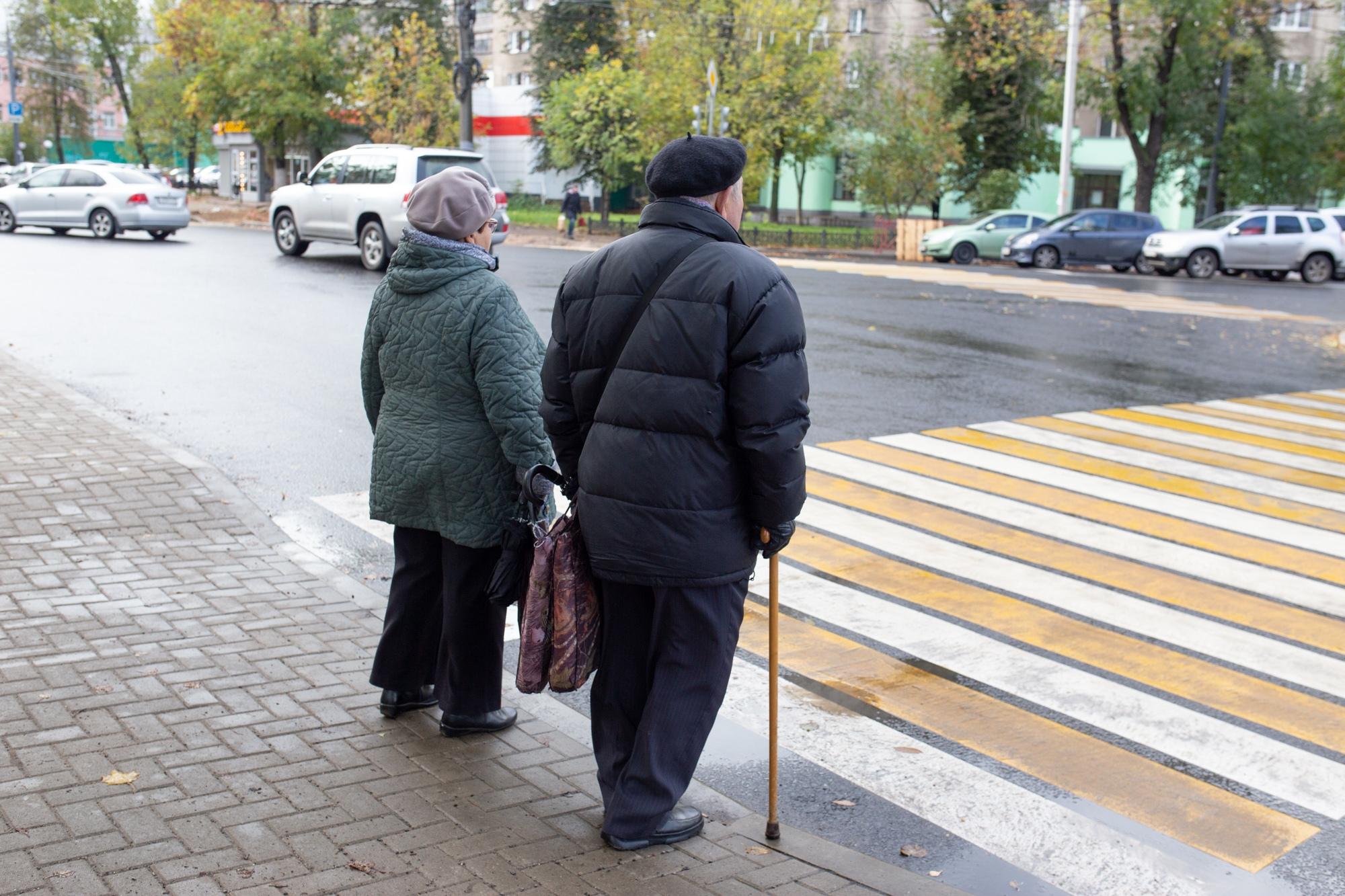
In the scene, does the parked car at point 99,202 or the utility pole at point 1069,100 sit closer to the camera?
the parked car at point 99,202

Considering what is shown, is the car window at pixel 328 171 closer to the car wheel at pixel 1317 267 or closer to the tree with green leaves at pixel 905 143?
the tree with green leaves at pixel 905 143

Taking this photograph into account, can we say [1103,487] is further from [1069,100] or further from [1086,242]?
[1069,100]

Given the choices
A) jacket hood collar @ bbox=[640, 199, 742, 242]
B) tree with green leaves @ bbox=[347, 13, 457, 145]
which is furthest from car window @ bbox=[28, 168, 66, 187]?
jacket hood collar @ bbox=[640, 199, 742, 242]

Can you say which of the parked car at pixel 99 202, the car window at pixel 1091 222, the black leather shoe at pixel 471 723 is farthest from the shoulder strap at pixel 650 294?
the car window at pixel 1091 222

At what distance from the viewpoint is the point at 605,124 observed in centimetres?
4334

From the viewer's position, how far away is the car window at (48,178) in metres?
26.5

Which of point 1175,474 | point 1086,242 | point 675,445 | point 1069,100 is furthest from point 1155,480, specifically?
point 1069,100

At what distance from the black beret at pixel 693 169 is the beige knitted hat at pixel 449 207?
799 mm

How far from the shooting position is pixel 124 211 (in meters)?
25.5

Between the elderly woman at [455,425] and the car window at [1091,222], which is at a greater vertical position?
the car window at [1091,222]

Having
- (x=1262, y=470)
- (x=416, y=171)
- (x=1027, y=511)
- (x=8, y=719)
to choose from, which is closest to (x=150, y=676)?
(x=8, y=719)

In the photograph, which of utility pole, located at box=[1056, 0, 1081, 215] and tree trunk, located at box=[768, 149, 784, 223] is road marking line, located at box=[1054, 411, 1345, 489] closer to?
utility pole, located at box=[1056, 0, 1081, 215]

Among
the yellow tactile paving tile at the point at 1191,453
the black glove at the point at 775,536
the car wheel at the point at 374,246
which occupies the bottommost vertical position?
the yellow tactile paving tile at the point at 1191,453

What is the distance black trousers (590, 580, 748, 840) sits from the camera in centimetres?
346
